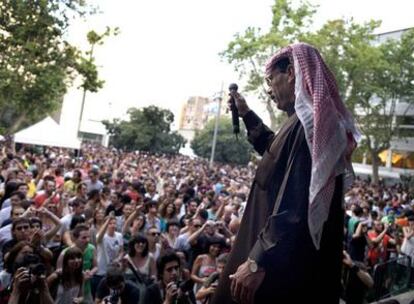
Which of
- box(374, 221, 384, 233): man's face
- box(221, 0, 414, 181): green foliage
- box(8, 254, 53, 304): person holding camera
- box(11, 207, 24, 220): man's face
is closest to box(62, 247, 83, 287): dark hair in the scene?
box(8, 254, 53, 304): person holding camera

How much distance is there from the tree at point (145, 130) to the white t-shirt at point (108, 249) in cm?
3508

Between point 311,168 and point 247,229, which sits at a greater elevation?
point 311,168

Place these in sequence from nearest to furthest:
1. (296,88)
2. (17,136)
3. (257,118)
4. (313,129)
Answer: (313,129), (296,88), (257,118), (17,136)

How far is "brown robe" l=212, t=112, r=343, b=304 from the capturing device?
2.05 m

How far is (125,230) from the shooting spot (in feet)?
22.5

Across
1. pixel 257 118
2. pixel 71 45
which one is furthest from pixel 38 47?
pixel 257 118

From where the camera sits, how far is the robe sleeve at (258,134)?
114 inches

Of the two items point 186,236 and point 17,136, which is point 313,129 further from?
point 17,136

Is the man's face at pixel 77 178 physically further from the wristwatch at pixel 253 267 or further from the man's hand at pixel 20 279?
the wristwatch at pixel 253 267

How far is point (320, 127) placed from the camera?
215 cm

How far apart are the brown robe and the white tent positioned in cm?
1695

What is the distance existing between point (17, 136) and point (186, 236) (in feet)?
43.4

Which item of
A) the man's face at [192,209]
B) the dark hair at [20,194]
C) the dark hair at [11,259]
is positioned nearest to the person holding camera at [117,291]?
the dark hair at [11,259]

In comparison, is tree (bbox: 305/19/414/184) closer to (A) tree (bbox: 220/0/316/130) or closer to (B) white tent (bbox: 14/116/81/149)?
(A) tree (bbox: 220/0/316/130)
